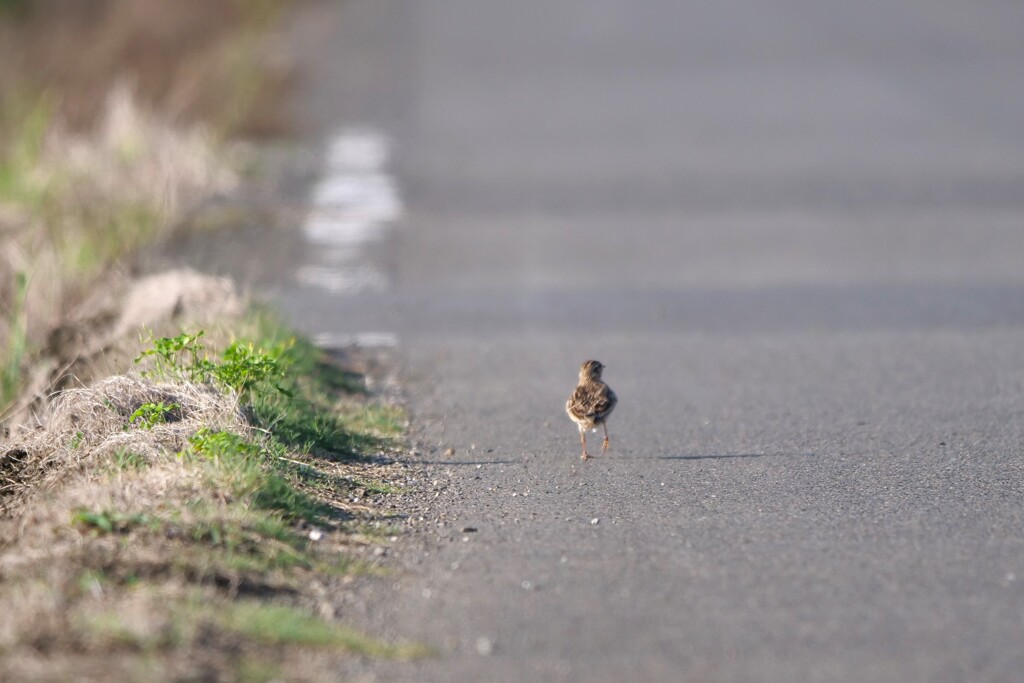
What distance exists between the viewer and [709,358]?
30.6 ft

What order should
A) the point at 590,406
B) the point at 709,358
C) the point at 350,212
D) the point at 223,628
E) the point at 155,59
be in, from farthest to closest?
the point at 155,59 < the point at 350,212 < the point at 709,358 < the point at 590,406 < the point at 223,628

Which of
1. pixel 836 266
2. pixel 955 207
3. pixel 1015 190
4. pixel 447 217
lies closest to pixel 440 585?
pixel 836 266

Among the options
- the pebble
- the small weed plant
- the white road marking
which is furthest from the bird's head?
the white road marking

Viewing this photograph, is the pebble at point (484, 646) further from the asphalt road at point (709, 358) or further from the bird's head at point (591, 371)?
the bird's head at point (591, 371)

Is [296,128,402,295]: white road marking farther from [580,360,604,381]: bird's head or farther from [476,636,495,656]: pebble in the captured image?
[476,636,495,656]: pebble

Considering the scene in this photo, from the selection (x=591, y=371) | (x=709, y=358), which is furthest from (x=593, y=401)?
(x=709, y=358)

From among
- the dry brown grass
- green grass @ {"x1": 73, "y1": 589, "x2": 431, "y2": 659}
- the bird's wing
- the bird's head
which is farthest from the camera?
the dry brown grass

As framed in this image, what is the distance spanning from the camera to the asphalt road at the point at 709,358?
5.20 meters

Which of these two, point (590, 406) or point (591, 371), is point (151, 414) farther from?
point (591, 371)

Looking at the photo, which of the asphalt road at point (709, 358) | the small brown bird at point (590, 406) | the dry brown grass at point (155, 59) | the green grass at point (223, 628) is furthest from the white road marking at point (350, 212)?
the green grass at point (223, 628)

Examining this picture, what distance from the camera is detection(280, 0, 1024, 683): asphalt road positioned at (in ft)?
17.0

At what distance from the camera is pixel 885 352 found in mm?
9359

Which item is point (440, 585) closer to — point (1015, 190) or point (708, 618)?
point (708, 618)

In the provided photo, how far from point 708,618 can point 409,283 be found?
257 inches
